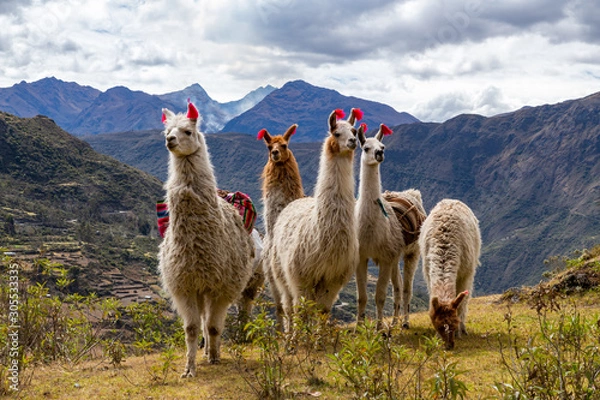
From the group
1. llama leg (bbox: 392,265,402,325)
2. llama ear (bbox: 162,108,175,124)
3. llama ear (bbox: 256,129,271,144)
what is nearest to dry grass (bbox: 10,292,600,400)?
llama leg (bbox: 392,265,402,325)

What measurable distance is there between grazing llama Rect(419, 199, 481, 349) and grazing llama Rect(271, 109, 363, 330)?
1188mm

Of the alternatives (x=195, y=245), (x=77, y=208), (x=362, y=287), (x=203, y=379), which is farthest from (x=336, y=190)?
(x=77, y=208)

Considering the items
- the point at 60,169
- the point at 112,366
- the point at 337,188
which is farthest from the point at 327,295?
the point at 60,169

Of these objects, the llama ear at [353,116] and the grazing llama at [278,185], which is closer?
the llama ear at [353,116]

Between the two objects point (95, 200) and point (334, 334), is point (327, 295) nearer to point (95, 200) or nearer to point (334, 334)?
point (334, 334)

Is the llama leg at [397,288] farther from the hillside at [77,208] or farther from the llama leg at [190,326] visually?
the hillside at [77,208]

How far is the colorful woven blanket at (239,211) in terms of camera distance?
7289 mm

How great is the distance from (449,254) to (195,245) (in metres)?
3.56

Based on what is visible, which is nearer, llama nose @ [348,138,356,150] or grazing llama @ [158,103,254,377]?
grazing llama @ [158,103,254,377]

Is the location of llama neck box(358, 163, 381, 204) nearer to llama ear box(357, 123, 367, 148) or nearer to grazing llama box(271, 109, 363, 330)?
llama ear box(357, 123, 367, 148)

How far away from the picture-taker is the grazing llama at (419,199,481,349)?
22.7 ft

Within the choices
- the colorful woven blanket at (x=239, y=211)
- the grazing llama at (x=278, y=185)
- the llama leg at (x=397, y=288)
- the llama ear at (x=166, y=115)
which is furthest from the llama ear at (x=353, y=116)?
the llama leg at (x=397, y=288)

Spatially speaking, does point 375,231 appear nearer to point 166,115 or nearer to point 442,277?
point 442,277

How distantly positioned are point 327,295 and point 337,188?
141 centimetres
